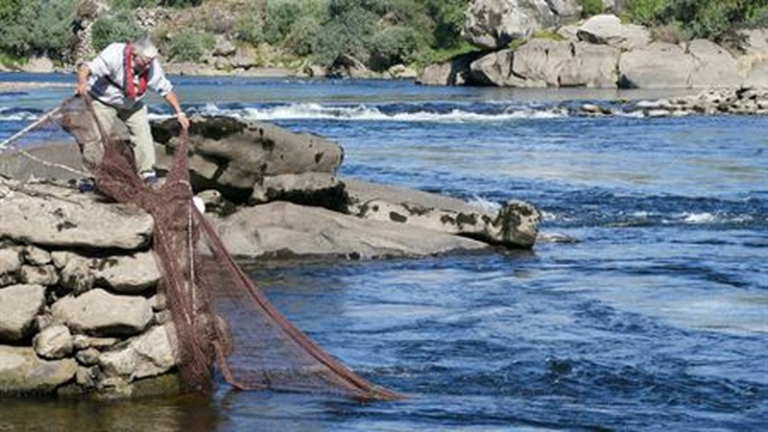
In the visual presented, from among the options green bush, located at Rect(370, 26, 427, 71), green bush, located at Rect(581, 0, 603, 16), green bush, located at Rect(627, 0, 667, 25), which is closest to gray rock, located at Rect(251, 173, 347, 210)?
green bush, located at Rect(627, 0, 667, 25)

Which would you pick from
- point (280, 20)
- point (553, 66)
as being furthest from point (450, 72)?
point (280, 20)

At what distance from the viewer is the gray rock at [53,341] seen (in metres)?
12.4

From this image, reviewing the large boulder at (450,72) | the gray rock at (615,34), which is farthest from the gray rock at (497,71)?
the gray rock at (615,34)

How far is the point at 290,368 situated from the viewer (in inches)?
516

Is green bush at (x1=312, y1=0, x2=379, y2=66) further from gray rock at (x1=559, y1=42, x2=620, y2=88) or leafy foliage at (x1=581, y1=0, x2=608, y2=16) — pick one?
gray rock at (x1=559, y1=42, x2=620, y2=88)

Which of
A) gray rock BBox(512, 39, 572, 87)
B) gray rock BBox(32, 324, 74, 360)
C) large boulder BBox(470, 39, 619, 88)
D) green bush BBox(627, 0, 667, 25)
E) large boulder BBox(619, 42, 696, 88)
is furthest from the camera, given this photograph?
green bush BBox(627, 0, 667, 25)

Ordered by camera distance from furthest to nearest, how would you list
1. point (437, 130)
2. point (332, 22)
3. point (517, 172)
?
point (332, 22) → point (437, 130) → point (517, 172)

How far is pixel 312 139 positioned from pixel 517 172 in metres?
12.7

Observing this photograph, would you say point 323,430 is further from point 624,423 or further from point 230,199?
point 230,199

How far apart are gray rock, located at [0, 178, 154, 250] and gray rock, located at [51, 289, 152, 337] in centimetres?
44

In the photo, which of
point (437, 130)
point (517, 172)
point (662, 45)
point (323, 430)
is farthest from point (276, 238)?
point (662, 45)

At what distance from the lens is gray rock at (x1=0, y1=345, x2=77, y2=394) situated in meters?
12.4

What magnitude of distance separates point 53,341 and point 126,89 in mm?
2800

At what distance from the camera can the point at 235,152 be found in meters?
20.9
